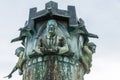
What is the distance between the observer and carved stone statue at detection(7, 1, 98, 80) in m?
13.7

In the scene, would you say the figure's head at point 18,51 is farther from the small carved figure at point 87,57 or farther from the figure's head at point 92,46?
the figure's head at point 92,46

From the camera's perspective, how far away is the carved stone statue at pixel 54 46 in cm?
1373

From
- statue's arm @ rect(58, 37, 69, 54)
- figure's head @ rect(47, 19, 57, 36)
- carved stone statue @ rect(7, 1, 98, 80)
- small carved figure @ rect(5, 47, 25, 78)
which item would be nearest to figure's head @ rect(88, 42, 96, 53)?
carved stone statue @ rect(7, 1, 98, 80)

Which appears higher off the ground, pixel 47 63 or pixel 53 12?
pixel 53 12

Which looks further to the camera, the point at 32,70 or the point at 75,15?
the point at 75,15

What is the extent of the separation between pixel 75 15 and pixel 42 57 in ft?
7.18

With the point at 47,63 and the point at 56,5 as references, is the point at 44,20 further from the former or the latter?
the point at 47,63

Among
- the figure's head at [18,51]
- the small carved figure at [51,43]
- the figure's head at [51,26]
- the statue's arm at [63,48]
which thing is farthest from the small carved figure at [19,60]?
the statue's arm at [63,48]

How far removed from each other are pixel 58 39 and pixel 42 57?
845mm

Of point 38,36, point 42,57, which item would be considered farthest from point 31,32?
point 42,57

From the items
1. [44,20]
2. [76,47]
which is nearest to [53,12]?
[44,20]

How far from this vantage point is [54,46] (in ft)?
46.0

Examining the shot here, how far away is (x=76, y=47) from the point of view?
1446cm

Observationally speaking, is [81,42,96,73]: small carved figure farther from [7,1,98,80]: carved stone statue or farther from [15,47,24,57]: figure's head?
[15,47,24,57]: figure's head
